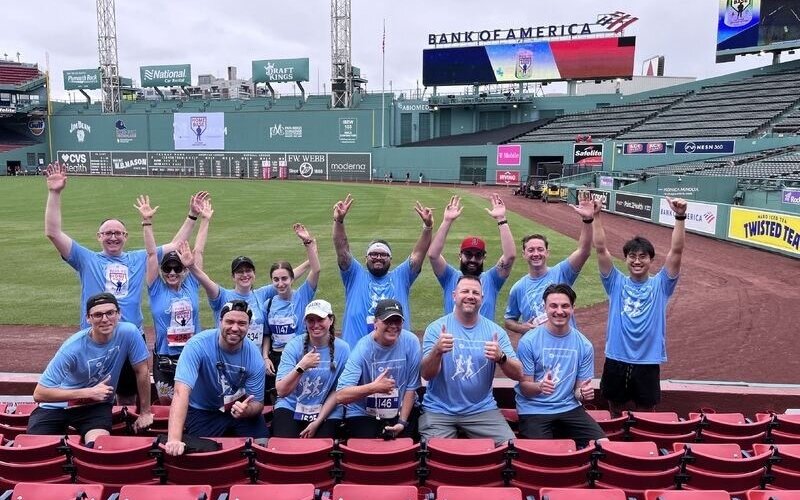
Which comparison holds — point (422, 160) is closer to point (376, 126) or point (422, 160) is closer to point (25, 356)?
point (376, 126)

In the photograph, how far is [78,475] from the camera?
3855mm

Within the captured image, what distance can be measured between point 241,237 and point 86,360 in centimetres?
1457

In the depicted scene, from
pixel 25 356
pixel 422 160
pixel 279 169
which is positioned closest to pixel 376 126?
pixel 422 160

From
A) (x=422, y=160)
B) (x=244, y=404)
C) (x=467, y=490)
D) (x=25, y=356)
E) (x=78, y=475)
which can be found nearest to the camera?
(x=467, y=490)

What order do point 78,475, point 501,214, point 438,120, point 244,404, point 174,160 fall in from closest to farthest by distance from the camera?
point 78,475
point 244,404
point 501,214
point 438,120
point 174,160

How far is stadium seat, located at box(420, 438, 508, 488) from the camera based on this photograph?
12.6 feet

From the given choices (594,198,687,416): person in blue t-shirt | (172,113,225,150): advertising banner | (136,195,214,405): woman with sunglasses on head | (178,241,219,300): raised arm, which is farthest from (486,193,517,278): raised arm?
(172,113,225,150): advertising banner

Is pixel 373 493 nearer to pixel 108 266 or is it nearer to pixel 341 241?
pixel 341 241

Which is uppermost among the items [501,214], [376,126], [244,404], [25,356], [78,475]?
[376,126]

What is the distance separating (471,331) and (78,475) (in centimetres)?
299

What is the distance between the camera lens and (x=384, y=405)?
4500 mm

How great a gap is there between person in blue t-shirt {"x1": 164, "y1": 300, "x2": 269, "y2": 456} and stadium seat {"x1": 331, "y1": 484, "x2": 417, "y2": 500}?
1299 mm

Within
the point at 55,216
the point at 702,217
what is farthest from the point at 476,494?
the point at 702,217

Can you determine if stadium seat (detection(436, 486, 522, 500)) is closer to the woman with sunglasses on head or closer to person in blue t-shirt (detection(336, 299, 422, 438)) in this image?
person in blue t-shirt (detection(336, 299, 422, 438))
